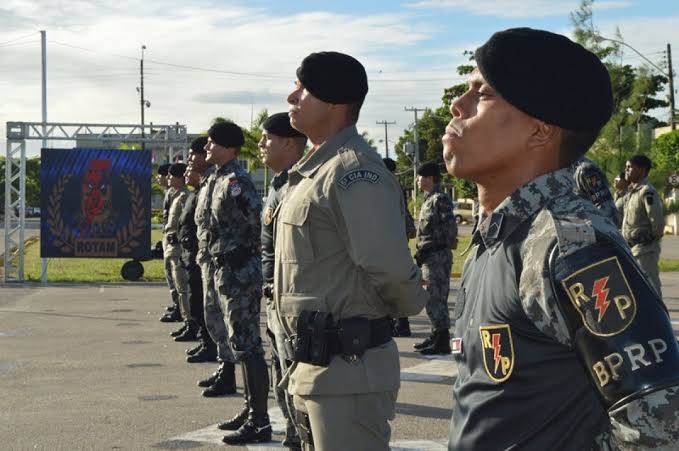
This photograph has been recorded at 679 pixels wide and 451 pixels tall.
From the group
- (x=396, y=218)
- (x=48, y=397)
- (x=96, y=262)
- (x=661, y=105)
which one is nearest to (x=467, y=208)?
(x=661, y=105)

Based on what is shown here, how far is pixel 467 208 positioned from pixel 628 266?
66762mm

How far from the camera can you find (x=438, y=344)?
34.3ft

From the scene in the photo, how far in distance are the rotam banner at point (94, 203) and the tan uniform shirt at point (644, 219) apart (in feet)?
35.7

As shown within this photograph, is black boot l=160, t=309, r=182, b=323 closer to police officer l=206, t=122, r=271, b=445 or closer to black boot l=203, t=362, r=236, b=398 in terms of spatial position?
black boot l=203, t=362, r=236, b=398

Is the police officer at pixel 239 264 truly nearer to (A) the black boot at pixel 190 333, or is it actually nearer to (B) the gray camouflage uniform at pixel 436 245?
(B) the gray camouflage uniform at pixel 436 245

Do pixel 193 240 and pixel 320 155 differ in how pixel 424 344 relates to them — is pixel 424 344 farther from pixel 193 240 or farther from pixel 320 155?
pixel 320 155

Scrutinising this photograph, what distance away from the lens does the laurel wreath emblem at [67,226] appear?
65.8 feet

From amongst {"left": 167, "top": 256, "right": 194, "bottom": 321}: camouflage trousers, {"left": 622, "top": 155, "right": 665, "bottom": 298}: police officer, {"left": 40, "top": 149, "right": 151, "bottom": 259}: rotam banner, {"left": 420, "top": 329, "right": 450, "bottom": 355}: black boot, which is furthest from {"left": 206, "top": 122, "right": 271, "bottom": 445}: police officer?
{"left": 40, "top": 149, "right": 151, "bottom": 259}: rotam banner

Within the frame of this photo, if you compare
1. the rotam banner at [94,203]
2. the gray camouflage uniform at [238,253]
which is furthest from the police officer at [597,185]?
the rotam banner at [94,203]

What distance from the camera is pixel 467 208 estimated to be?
67938 millimetres

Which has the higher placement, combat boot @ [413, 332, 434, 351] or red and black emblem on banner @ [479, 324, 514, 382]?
red and black emblem on banner @ [479, 324, 514, 382]

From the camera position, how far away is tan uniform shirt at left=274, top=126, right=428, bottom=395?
3.65 metres

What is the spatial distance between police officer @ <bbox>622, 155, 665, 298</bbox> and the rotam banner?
10.9 m

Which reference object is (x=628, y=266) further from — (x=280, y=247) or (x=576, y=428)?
(x=280, y=247)
